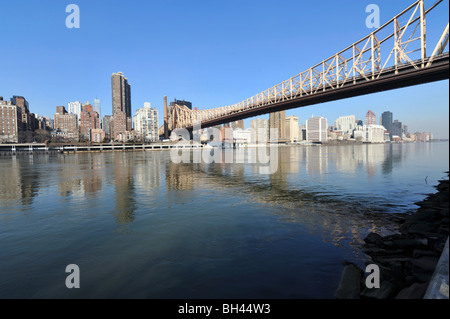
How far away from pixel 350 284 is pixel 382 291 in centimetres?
65

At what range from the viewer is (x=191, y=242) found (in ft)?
29.1

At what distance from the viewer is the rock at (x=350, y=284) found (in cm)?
546

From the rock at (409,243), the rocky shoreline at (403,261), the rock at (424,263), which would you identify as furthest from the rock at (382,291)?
the rock at (409,243)

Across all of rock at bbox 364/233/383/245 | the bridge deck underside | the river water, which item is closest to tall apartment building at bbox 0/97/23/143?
the bridge deck underside

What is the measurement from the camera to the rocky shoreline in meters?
5.27

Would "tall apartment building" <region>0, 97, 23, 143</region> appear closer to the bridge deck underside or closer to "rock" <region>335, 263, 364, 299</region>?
the bridge deck underside

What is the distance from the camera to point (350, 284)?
5703 millimetres

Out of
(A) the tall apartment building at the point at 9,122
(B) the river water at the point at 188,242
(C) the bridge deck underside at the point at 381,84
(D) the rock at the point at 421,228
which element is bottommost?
(B) the river water at the point at 188,242

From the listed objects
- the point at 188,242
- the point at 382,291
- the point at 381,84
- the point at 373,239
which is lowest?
the point at 188,242

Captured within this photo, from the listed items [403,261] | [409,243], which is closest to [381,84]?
[409,243]

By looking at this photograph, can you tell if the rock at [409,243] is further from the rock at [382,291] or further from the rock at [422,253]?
the rock at [382,291]

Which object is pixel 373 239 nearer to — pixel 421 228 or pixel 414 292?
pixel 421 228

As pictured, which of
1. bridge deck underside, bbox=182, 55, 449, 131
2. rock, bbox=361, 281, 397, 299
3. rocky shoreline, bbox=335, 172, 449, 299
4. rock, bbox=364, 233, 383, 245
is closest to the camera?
rock, bbox=361, 281, 397, 299
